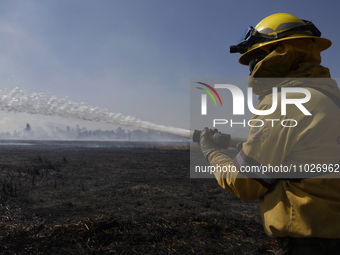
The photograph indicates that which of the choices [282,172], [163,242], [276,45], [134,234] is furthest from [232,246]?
[276,45]

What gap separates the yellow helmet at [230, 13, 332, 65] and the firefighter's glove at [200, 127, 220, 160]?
0.90 meters

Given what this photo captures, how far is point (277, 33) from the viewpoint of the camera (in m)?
1.76

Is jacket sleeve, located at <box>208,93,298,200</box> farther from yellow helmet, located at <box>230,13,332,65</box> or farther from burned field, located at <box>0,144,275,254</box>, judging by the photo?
burned field, located at <box>0,144,275,254</box>

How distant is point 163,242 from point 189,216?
148cm

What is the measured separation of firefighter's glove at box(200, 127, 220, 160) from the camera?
6.88ft

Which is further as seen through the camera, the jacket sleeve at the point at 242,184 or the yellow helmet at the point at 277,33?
the yellow helmet at the point at 277,33

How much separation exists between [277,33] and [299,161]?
3.61ft

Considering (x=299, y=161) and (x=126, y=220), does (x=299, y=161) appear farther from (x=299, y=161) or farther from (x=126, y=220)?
(x=126, y=220)

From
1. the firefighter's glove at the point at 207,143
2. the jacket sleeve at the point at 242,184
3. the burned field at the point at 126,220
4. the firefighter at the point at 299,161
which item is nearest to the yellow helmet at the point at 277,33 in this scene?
the firefighter at the point at 299,161

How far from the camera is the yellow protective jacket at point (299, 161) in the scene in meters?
1.28

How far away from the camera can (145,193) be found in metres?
7.68

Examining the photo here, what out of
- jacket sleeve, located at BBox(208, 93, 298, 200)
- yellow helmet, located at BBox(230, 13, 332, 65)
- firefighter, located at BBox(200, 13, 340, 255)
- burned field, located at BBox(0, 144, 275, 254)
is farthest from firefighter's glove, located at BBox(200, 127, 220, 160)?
burned field, located at BBox(0, 144, 275, 254)

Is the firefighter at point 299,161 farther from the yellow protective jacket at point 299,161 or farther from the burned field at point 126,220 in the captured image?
the burned field at point 126,220

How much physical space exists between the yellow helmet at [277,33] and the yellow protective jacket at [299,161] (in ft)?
1.37
